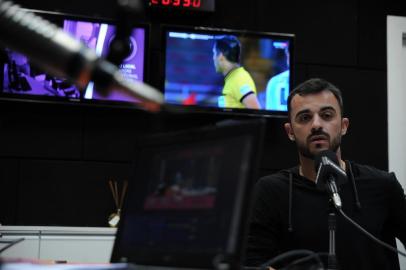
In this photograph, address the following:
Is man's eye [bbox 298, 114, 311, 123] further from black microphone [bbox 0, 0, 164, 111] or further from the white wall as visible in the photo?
the white wall

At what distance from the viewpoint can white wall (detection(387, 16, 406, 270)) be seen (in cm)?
377

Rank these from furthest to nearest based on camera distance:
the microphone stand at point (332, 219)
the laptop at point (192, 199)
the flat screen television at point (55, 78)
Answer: the flat screen television at point (55, 78) < the microphone stand at point (332, 219) < the laptop at point (192, 199)

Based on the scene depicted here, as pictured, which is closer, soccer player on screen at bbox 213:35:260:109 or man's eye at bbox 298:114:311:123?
man's eye at bbox 298:114:311:123

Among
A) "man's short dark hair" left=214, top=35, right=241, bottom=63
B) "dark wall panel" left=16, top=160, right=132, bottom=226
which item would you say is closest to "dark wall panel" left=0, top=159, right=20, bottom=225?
"dark wall panel" left=16, top=160, right=132, bottom=226

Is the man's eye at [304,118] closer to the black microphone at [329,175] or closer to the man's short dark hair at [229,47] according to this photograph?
the black microphone at [329,175]

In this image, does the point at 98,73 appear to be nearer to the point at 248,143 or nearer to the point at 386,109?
the point at 248,143

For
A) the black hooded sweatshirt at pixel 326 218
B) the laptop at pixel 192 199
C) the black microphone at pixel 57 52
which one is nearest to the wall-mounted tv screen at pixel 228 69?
the black hooded sweatshirt at pixel 326 218

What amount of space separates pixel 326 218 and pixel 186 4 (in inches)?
81.2

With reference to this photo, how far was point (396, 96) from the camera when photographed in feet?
12.6

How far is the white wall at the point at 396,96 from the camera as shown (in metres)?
3.77

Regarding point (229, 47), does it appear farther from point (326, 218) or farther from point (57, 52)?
point (57, 52)

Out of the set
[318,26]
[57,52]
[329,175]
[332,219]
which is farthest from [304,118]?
[318,26]

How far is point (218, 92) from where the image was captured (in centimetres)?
340

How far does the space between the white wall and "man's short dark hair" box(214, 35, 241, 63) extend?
3.74 feet
